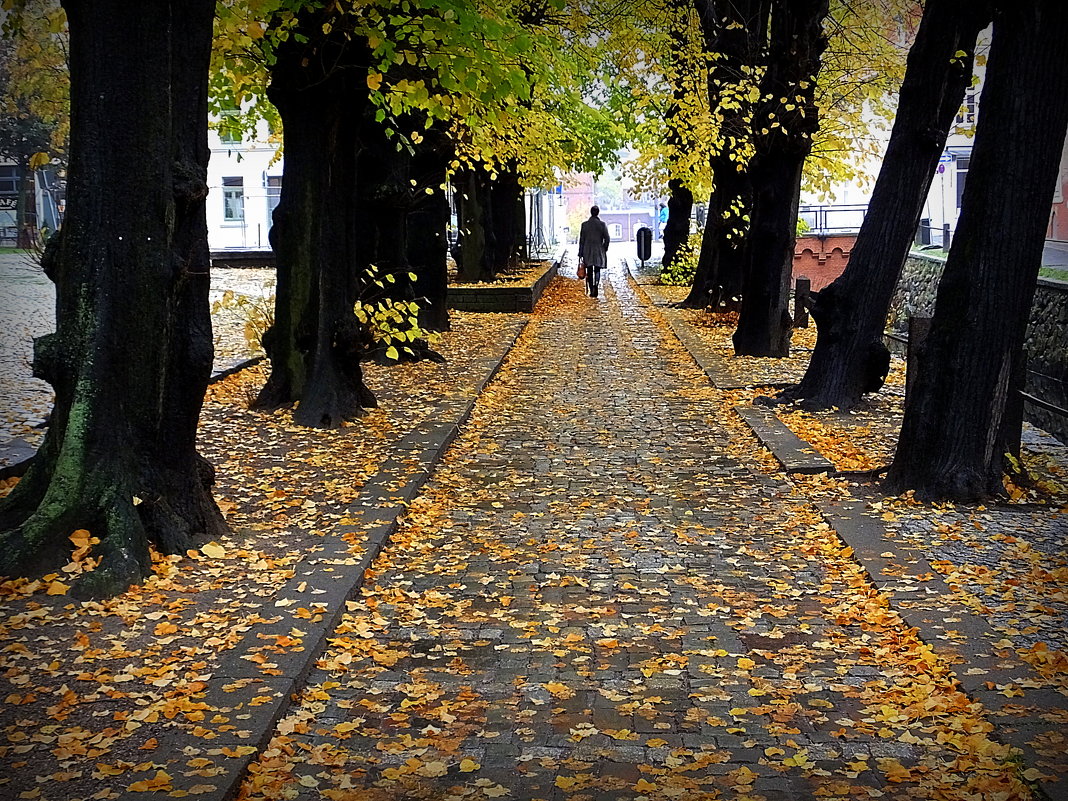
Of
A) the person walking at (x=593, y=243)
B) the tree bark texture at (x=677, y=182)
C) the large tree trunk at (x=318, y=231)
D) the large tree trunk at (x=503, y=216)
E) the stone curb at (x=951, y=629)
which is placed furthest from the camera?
the large tree trunk at (x=503, y=216)

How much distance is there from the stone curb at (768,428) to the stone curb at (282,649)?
3.15m

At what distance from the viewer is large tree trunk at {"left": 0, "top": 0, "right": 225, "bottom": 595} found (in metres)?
6.74

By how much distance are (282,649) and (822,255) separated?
4551cm

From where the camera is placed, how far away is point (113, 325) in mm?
6801

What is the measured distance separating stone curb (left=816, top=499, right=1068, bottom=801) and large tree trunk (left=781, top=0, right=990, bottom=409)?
4640 millimetres

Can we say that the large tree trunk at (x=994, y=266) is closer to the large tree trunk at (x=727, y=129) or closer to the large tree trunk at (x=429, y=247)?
the large tree trunk at (x=727, y=129)

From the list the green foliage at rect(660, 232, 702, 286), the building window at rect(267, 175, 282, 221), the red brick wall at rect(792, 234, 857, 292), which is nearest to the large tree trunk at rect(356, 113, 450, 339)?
the green foliage at rect(660, 232, 702, 286)

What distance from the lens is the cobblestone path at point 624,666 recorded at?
4.57 metres

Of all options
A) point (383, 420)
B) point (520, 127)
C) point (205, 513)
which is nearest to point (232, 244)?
point (520, 127)

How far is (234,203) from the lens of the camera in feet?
184

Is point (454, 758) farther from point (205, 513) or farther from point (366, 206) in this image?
point (366, 206)

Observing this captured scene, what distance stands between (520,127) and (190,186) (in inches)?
632

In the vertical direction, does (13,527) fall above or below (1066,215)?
below

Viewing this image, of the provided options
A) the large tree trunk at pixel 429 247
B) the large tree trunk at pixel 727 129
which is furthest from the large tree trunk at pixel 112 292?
the large tree trunk at pixel 727 129
